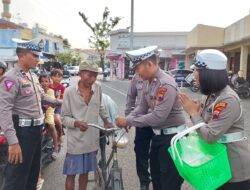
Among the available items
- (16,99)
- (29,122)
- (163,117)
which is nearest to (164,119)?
(163,117)

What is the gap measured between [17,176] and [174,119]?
5.35 ft

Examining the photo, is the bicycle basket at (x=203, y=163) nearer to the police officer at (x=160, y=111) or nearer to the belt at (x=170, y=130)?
the police officer at (x=160, y=111)

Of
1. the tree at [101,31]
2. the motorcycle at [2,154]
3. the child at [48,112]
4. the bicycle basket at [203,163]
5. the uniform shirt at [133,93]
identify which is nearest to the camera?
the bicycle basket at [203,163]

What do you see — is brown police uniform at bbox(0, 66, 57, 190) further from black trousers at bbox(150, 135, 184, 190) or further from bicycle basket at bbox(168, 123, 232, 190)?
bicycle basket at bbox(168, 123, 232, 190)

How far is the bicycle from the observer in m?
3.43

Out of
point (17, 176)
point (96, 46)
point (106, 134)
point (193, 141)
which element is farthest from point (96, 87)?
point (96, 46)

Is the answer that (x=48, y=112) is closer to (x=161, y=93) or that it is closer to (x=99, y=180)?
(x=99, y=180)

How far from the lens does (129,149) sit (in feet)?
23.5

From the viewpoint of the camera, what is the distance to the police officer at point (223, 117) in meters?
2.51

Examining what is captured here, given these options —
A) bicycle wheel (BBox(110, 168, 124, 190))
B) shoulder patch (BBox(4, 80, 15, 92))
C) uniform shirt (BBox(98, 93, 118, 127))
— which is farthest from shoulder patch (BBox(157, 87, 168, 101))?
shoulder patch (BBox(4, 80, 15, 92))

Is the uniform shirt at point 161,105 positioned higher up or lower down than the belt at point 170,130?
higher up

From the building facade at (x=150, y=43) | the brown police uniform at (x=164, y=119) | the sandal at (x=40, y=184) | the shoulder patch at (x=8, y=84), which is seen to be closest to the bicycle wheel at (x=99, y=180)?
the brown police uniform at (x=164, y=119)

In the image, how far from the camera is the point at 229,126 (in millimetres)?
2521

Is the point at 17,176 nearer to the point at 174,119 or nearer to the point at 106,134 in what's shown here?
the point at 106,134
